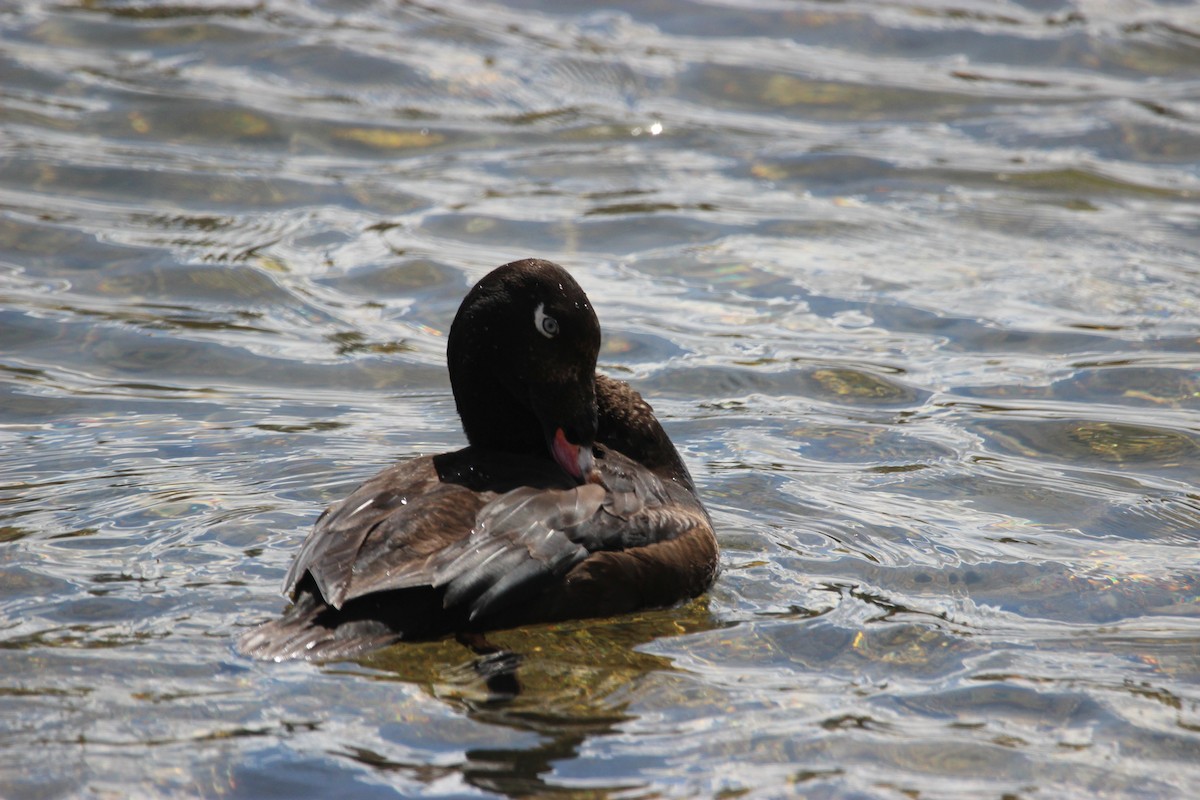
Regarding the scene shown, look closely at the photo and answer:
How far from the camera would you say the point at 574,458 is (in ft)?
20.2

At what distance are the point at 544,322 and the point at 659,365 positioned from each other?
292cm

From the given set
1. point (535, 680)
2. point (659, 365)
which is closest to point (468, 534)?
point (535, 680)

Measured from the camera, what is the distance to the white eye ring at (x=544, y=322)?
616 cm

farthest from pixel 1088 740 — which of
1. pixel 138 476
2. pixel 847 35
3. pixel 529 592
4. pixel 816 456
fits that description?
pixel 847 35

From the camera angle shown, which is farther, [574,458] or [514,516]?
[574,458]

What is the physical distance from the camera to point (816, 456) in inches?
301

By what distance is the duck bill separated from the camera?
20.0 ft

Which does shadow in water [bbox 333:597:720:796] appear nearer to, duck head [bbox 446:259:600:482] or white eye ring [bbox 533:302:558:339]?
duck head [bbox 446:259:600:482]

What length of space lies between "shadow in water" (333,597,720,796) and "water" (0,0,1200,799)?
0.06 feet

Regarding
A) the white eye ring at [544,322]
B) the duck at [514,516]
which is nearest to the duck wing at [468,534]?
the duck at [514,516]

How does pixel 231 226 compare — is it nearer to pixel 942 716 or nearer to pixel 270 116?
pixel 270 116

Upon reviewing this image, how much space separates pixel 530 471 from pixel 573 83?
28.8 ft

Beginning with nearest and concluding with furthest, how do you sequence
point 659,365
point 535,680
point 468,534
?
point 535,680
point 468,534
point 659,365

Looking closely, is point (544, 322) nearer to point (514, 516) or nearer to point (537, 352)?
point (537, 352)
